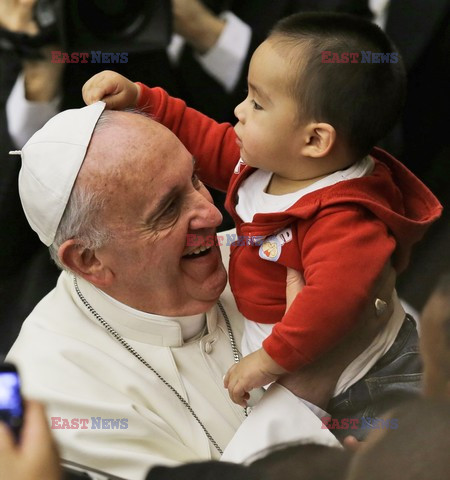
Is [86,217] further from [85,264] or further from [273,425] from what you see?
[273,425]

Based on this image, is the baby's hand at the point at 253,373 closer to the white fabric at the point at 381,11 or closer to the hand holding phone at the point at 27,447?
the hand holding phone at the point at 27,447

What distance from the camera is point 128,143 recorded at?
6.41 ft

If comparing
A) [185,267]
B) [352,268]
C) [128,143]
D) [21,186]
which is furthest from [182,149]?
[352,268]

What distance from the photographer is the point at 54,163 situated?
1.97m

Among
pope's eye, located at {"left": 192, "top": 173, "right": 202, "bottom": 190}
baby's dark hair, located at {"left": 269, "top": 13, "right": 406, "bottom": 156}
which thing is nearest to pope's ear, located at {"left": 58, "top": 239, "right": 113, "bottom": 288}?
pope's eye, located at {"left": 192, "top": 173, "right": 202, "bottom": 190}

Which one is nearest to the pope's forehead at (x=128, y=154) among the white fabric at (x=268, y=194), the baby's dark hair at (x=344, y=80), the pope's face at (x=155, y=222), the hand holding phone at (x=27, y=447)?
the pope's face at (x=155, y=222)

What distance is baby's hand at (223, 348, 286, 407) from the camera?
5.80 ft

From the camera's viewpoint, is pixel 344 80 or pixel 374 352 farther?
pixel 374 352

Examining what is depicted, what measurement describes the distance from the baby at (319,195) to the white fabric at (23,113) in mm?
816

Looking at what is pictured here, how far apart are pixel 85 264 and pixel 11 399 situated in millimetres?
736

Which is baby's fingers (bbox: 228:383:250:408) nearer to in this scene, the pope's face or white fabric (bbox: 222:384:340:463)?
white fabric (bbox: 222:384:340:463)

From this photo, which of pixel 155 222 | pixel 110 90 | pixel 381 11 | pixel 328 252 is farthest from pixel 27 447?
pixel 381 11

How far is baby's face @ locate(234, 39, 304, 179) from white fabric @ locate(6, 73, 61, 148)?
0.82 metres

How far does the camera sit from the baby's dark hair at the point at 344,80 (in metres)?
1.71
